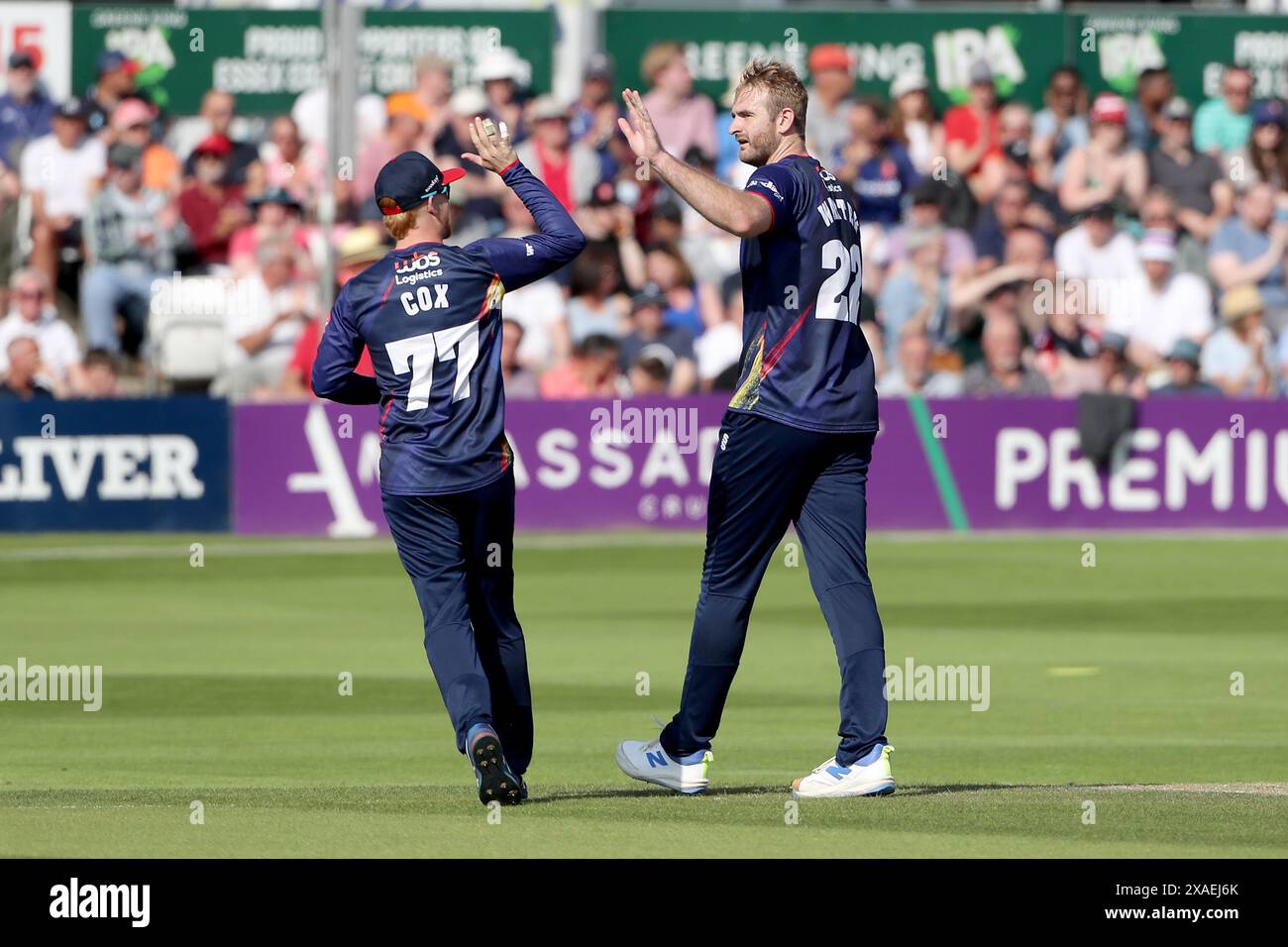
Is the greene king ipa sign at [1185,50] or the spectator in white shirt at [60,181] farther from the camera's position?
the greene king ipa sign at [1185,50]

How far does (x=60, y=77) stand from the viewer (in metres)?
24.6

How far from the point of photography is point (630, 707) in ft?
41.4

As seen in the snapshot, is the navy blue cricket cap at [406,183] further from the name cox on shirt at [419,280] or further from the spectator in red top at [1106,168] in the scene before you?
the spectator in red top at [1106,168]


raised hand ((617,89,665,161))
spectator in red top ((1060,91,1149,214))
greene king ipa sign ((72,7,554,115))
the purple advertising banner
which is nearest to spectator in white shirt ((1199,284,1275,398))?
the purple advertising banner

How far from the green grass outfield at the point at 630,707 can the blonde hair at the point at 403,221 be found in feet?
6.25

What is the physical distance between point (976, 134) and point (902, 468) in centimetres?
479

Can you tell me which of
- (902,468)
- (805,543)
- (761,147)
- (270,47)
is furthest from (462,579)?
(270,47)

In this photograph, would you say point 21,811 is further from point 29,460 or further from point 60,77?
point 60,77

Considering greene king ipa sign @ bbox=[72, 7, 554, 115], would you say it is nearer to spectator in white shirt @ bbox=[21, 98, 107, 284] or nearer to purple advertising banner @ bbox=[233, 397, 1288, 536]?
spectator in white shirt @ bbox=[21, 98, 107, 284]

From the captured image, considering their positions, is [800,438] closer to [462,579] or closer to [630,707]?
[462,579]

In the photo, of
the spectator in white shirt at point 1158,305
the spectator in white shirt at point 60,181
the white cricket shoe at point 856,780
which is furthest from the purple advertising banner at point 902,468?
the white cricket shoe at point 856,780

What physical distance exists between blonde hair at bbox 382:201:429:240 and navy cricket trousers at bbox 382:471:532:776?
0.89 m

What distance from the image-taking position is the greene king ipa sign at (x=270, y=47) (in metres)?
24.6

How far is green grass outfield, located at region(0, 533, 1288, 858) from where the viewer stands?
24.9 feet
